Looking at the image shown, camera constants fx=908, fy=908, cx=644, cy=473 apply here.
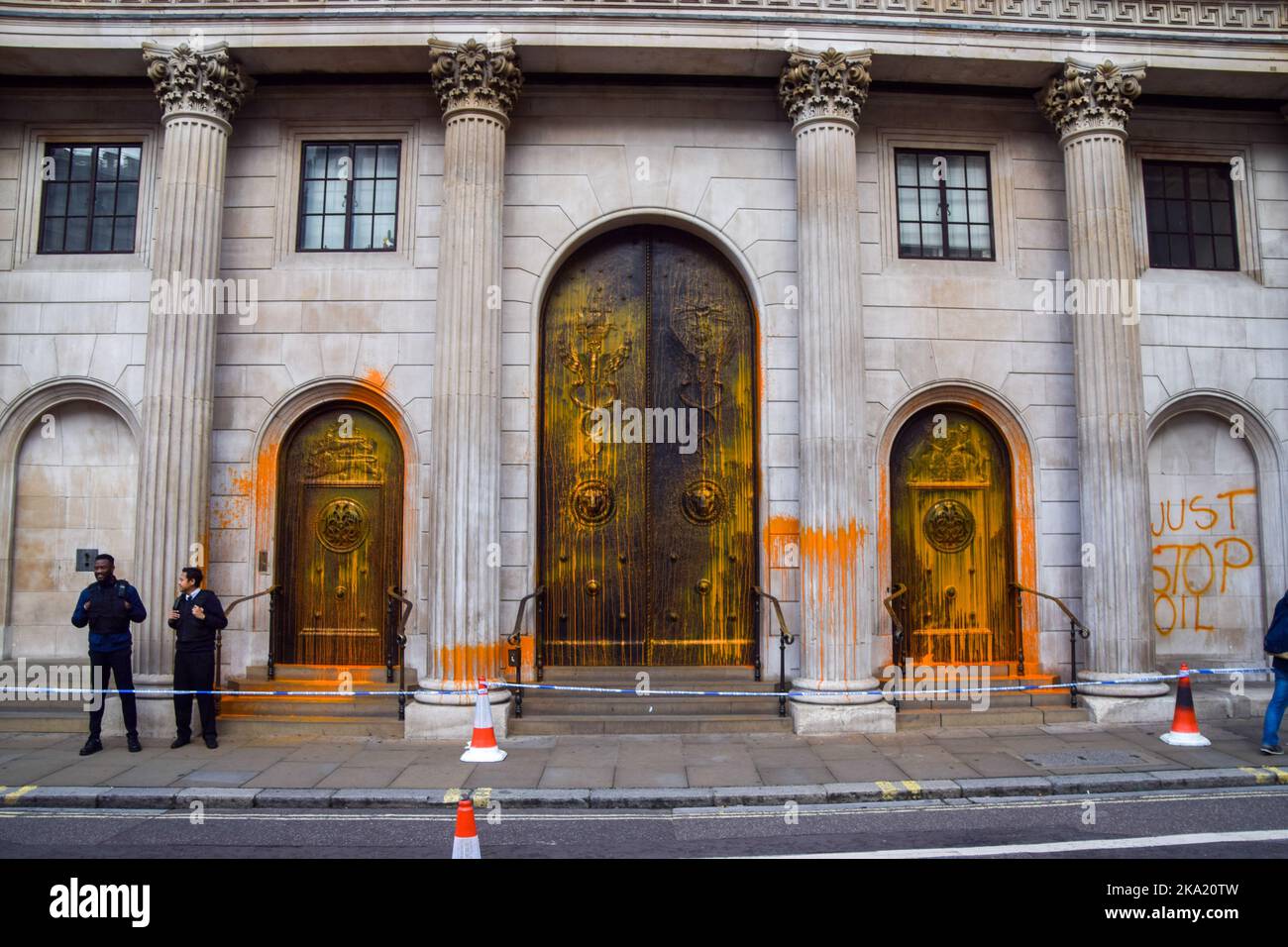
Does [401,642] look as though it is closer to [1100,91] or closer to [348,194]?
[348,194]

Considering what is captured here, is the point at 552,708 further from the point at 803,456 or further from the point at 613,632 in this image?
the point at 803,456

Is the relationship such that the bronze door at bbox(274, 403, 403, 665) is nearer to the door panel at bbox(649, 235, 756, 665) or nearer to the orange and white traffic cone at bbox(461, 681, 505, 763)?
the orange and white traffic cone at bbox(461, 681, 505, 763)

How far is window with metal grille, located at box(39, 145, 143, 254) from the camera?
12.8 m

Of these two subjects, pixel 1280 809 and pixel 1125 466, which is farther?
pixel 1125 466

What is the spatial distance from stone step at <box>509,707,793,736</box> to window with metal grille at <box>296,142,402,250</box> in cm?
693

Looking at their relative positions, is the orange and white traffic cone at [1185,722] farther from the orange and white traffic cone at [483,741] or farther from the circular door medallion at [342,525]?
the circular door medallion at [342,525]

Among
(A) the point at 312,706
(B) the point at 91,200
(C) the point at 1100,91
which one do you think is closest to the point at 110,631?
(A) the point at 312,706

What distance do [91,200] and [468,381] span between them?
6.47 metres

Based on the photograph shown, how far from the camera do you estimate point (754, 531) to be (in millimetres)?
12430

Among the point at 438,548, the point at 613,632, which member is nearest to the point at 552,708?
the point at 613,632

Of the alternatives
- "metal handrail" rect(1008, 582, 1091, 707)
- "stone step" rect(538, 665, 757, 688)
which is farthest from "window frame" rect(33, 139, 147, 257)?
"metal handrail" rect(1008, 582, 1091, 707)

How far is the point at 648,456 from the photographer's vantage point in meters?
12.5

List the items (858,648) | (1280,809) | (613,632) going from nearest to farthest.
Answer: (1280,809) < (858,648) < (613,632)

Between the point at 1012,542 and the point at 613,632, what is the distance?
222 inches
